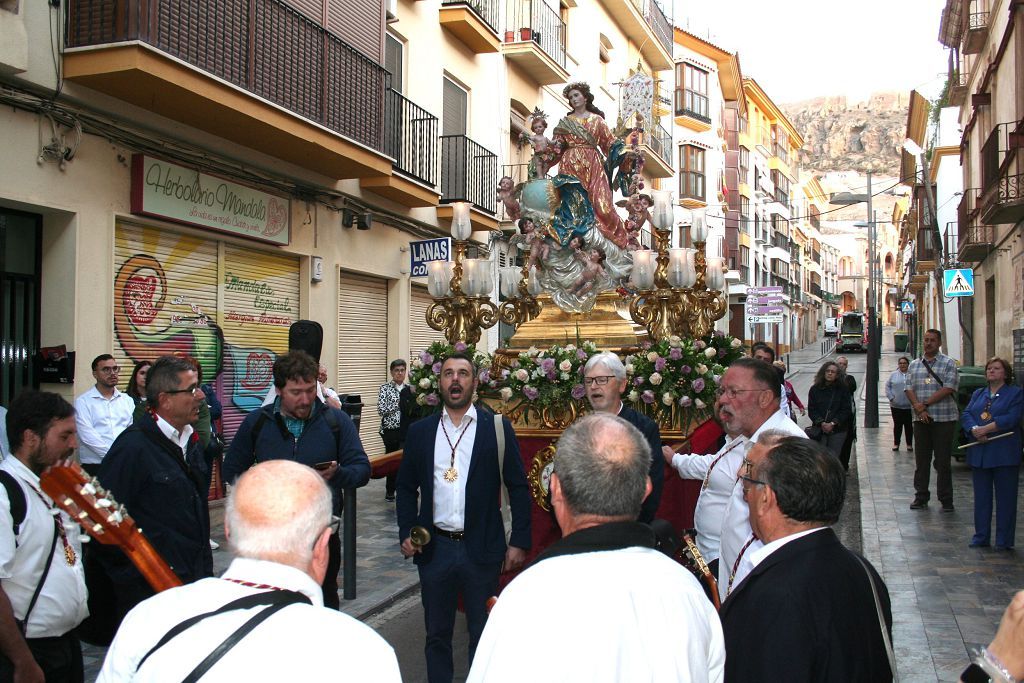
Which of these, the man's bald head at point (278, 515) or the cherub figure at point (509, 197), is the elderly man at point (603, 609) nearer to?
the man's bald head at point (278, 515)

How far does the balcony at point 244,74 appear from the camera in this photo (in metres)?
8.43

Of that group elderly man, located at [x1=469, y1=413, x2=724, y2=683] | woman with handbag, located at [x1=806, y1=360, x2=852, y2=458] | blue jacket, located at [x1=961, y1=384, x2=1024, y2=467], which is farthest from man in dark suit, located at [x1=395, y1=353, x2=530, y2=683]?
woman with handbag, located at [x1=806, y1=360, x2=852, y2=458]

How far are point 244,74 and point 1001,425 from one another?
8.25 m

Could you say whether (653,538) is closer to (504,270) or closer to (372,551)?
(504,270)

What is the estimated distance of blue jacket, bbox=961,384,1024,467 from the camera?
772 centimetres

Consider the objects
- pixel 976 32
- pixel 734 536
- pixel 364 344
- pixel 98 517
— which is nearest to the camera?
pixel 98 517

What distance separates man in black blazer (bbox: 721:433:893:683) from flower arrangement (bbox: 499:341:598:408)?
362cm

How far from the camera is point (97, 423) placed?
7.36 metres

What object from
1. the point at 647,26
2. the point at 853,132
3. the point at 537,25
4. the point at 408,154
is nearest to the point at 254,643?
the point at 408,154

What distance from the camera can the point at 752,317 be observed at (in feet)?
80.4

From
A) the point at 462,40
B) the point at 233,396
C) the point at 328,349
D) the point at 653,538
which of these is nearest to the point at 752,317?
the point at 462,40

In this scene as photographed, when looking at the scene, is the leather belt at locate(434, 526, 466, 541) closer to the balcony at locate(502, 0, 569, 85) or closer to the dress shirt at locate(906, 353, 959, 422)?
the dress shirt at locate(906, 353, 959, 422)

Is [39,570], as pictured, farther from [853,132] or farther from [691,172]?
[853,132]

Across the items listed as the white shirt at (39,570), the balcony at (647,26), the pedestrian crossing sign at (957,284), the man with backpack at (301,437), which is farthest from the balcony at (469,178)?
the white shirt at (39,570)
